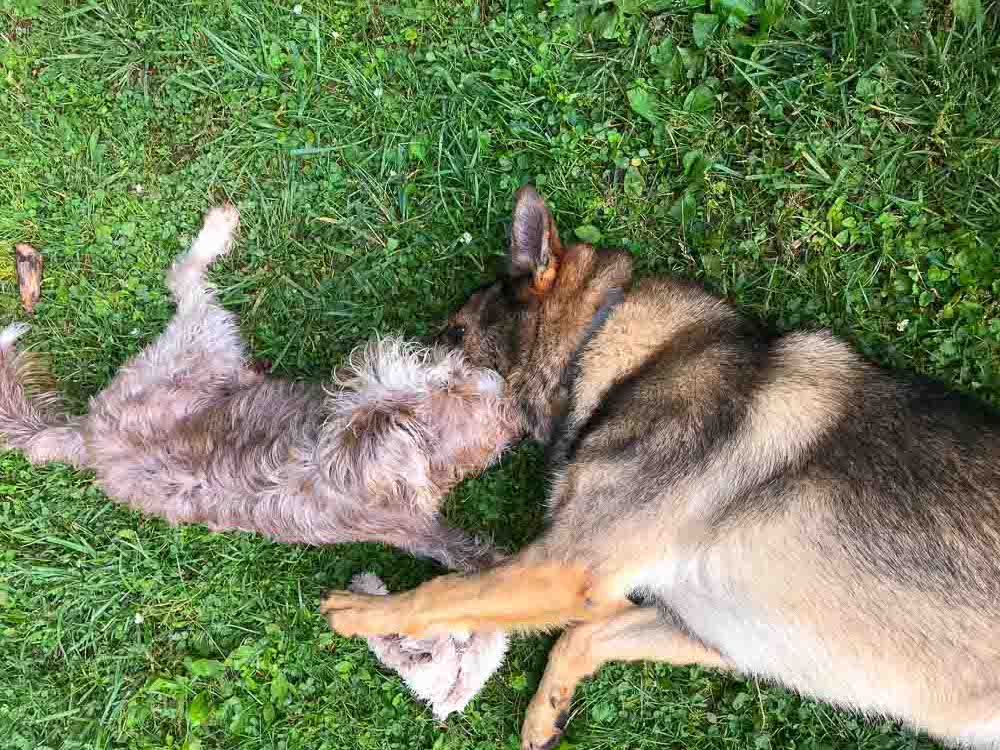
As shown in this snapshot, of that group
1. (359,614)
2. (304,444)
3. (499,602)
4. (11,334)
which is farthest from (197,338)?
(499,602)

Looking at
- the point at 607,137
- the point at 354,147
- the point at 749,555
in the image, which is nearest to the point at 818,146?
the point at 607,137

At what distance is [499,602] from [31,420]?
299cm

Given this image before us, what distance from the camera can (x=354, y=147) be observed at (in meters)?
4.23

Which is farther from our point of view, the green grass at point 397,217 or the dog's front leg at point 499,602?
the green grass at point 397,217

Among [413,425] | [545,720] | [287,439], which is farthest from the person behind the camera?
[545,720]

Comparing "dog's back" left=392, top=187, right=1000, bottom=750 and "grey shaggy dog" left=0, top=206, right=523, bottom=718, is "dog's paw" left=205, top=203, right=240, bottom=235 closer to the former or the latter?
"grey shaggy dog" left=0, top=206, right=523, bottom=718

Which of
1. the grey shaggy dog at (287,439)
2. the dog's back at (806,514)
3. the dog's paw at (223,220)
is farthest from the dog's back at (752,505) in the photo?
the dog's paw at (223,220)

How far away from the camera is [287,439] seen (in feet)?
11.3

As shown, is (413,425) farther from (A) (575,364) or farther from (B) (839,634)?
(B) (839,634)

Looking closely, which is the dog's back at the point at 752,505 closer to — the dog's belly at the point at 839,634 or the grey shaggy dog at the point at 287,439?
the dog's belly at the point at 839,634

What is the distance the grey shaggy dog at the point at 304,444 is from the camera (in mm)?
3211

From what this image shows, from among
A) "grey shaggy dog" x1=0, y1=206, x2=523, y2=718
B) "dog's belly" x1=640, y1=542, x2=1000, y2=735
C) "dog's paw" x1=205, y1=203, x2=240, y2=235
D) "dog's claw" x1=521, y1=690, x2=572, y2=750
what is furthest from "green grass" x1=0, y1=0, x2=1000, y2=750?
"dog's belly" x1=640, y1=542, x2=1000, y2=735

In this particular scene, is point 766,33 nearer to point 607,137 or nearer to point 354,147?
point 607,137

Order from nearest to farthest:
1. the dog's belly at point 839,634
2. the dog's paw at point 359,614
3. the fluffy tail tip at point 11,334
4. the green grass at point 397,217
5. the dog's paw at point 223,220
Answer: the dog's belly at point 839,634 → the dog's paw at point 359,614 → the green grass at point 397,217 → the fluffy tail tip at point 11,334 → the dog's paw at point 223,220
